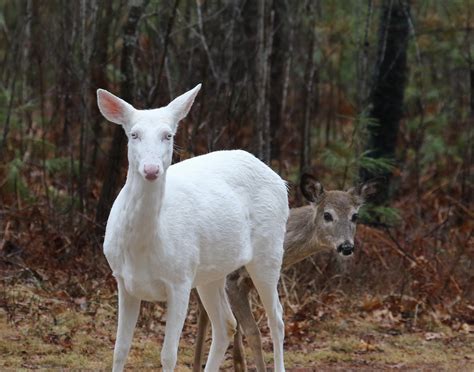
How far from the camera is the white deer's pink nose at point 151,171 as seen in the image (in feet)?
20.5

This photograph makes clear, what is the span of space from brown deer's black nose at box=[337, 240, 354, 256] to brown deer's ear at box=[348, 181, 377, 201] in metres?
0.71

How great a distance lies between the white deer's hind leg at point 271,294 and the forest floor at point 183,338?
3.57 feet

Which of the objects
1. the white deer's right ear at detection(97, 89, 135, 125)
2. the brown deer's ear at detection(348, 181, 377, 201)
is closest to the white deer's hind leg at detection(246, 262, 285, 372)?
the white deer's right ear at detection(97, 89, 135, 125)

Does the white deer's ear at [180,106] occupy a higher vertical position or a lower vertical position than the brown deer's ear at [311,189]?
higher

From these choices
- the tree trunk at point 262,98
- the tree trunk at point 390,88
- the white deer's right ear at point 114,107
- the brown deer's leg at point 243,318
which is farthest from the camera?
the tree trunk at point 390,88

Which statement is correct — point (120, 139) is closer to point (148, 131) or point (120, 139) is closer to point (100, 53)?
point (100, 53)

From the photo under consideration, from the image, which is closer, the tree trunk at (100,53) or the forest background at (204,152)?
the forest background at (204,152)

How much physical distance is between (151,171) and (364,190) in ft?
13.7

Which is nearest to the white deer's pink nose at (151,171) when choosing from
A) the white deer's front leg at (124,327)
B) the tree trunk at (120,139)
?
the white deer's front leg at (124,327)

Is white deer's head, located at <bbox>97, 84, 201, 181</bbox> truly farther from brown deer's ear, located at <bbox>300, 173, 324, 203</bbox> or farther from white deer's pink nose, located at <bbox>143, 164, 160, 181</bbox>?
brown deer's ear, located at <bbox>300, 173, 324, 203</bbox>

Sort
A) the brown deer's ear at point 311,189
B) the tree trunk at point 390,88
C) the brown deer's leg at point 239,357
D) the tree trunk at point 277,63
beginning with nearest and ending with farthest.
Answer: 1. the brown deer's leg at point 239,357
2. the brown deer's ear at point 311,189
3. the tree trunk at point 390,88
4. the tree trunk at point 277,63

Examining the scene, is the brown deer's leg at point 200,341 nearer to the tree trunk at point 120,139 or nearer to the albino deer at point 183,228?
the albino deer at point 183,228

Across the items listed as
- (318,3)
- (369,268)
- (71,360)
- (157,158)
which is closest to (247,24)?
(318,3)

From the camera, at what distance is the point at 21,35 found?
1255 centimetres
